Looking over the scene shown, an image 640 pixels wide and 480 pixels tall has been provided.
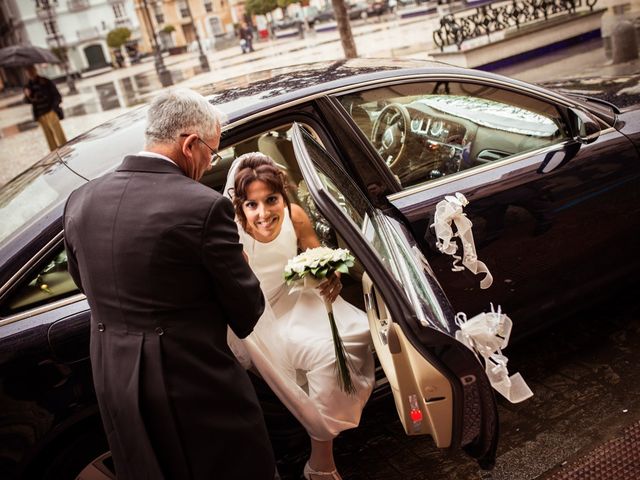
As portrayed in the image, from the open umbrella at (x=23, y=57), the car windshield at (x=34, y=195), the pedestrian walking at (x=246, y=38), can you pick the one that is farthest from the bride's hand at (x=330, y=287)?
the pedestrian walking at (x=246, y=38)

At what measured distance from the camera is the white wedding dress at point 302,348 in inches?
108

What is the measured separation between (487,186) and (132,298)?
1860mm

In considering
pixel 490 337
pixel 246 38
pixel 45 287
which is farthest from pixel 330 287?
pixel 246 38

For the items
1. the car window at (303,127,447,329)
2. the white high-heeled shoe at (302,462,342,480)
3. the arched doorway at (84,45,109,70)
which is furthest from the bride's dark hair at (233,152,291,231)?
the arched doorway at (84,45,109,70)

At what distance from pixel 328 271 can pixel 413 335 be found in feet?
2.20

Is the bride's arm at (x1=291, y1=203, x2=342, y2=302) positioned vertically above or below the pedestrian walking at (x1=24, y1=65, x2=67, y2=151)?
below

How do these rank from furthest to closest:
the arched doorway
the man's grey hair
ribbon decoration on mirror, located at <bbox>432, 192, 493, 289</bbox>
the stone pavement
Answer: the arched doorway
the stone pavement
ribbon decoration on mirror, located at <bbox>432, 192, 493, 289</bbox>
the man's grey hair

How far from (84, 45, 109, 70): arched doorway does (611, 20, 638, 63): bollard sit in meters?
60.3

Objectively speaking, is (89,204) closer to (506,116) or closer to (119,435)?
(119,435)

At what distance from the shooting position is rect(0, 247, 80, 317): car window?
2525mm

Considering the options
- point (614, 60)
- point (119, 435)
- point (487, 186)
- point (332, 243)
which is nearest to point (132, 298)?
point (119, 435)

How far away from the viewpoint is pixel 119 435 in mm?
2074

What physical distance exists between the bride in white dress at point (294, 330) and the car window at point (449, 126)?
575 millimetres

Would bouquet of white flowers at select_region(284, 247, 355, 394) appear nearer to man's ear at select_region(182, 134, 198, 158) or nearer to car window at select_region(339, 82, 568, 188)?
car window at select_region(339, 82, 568, 188)
